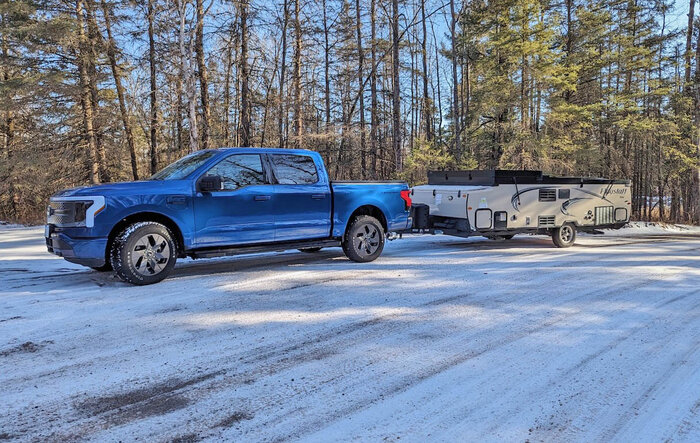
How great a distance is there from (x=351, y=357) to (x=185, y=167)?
4.56 meters

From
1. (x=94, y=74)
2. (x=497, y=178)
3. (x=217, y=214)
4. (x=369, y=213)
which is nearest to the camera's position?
(x=217, y=214)

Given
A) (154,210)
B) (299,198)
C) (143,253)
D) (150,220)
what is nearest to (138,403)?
(143,253)

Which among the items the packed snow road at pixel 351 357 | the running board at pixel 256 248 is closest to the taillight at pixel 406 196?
the running board at pixel 256 248

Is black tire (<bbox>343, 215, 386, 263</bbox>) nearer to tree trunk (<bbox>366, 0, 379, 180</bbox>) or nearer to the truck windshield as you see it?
the truck windshield

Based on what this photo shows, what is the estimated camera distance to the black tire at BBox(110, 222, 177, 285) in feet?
19.8

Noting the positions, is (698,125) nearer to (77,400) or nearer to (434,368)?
(434,368)

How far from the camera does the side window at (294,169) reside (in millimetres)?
7461

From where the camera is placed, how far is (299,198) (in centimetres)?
751

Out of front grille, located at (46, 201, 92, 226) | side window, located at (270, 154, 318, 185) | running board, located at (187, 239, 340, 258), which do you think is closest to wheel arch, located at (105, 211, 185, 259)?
running board, located at (187, 239, 340, 258)

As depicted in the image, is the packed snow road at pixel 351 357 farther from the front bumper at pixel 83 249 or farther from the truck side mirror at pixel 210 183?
the truck side mirror at pixel 210 183

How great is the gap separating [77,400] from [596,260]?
28.4ft

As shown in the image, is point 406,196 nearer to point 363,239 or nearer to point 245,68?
point 363,239

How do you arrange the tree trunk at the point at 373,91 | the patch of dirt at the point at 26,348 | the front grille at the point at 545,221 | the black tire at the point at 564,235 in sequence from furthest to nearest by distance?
the tree trunk at the point at 373,91
the black tire at the point at 564,235
the front grille at the point at 545,221
the patch of dirt at the point at 26,348

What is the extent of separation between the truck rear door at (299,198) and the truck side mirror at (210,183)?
994 millimetres
